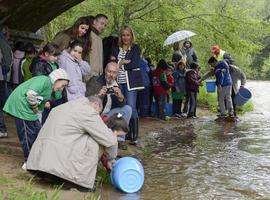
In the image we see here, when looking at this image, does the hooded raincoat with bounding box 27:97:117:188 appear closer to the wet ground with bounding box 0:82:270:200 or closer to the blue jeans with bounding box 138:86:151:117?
the wet ground with bounding box 0:82:270:200

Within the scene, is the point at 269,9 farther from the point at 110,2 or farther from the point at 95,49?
the point at 95,49

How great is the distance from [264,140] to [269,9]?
42.6 metres

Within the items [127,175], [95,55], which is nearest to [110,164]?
[127,175]

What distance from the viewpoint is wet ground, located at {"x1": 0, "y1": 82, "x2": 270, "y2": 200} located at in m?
5.53

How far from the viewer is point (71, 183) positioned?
5105 millimetres

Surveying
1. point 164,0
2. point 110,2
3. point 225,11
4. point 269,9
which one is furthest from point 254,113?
point 269,9

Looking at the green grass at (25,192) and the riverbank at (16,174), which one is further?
the riverbank at (16,174)

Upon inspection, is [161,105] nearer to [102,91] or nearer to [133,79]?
[133,79]

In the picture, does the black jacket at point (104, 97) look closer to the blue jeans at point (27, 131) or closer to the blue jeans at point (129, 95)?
the blue jeans at point (129, 95)

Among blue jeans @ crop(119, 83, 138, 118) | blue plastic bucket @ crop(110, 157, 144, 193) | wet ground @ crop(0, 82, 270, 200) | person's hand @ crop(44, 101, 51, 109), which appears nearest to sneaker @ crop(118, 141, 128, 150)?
wet ground @ crop(0, 82, 270, 200)

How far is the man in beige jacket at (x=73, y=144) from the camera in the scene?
4953mm

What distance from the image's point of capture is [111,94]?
23.6ft

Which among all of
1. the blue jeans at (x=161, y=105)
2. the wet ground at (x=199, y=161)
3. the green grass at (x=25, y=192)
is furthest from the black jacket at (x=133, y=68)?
the blue jeans at (x=161, y=105)

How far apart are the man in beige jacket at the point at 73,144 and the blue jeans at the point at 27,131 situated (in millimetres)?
523
